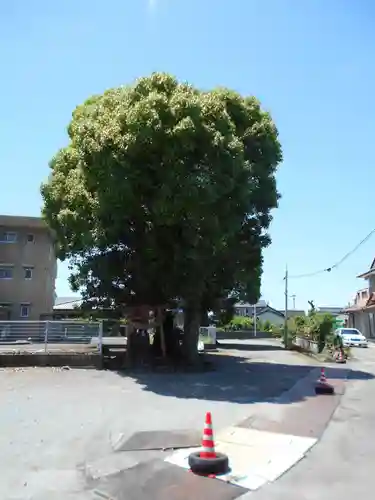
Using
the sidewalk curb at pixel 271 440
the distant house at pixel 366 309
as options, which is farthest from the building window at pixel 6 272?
the distant house at pixel 366 309

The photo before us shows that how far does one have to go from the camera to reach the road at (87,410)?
20.6ft

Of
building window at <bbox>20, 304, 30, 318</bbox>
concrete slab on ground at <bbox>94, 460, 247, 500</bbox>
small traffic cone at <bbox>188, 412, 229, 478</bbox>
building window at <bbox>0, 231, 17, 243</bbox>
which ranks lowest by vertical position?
concrete slab on ground at <bbox>94, 460, 247, 500</bbox>

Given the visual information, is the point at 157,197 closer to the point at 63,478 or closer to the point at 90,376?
the point at 90,376

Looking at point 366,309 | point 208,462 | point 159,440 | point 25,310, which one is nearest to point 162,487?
point 208,462

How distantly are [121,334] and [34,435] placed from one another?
3000cm

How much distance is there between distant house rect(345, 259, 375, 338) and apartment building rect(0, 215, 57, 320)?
29808 millimetres

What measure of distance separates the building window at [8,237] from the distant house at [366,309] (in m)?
31.9

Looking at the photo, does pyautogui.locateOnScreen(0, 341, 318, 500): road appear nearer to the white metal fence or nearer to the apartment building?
the white metal fence

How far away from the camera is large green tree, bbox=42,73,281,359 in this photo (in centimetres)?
1494

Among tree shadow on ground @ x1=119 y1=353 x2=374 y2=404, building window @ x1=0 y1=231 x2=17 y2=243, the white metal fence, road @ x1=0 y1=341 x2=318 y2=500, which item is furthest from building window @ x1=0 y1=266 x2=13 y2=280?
tree shadow on ground @ x1=119 y1=353 x2=374 y2=404

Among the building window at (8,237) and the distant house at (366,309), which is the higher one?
the building window at (8,237)

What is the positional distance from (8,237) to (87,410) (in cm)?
2538

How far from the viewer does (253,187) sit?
16859mm

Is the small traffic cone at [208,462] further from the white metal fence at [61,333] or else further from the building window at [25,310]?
the building window at [25,310]
